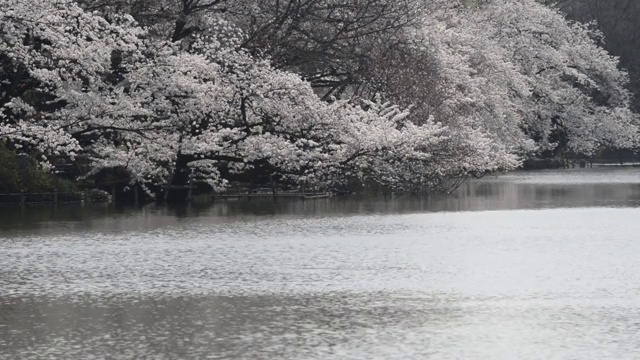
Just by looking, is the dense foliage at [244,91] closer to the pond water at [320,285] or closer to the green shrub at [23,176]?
the green shrub at [23,176]

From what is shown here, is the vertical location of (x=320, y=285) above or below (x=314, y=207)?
below

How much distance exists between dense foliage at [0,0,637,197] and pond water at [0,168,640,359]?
16.7 ft

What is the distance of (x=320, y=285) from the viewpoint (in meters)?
16.4

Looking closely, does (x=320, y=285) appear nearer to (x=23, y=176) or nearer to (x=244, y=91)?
(x=244, y=91)

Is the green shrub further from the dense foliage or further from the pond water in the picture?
the pond water

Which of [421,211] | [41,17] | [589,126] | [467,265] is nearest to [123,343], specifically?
[467,265]

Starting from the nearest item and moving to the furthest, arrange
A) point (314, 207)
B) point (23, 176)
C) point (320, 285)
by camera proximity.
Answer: point (320, 285) → point (314, 207) → point (23, 176)

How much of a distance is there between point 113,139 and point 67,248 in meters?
15.3

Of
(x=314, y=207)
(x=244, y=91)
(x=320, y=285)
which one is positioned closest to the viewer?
(x=320, y=285)

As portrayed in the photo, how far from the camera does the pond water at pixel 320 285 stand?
1180 centimetres

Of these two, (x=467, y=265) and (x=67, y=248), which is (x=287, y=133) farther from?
(x=467, y=265)

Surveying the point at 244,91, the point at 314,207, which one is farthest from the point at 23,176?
the point at 314,207

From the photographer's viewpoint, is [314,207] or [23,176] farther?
[23,176]

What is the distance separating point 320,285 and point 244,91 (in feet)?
66.1
